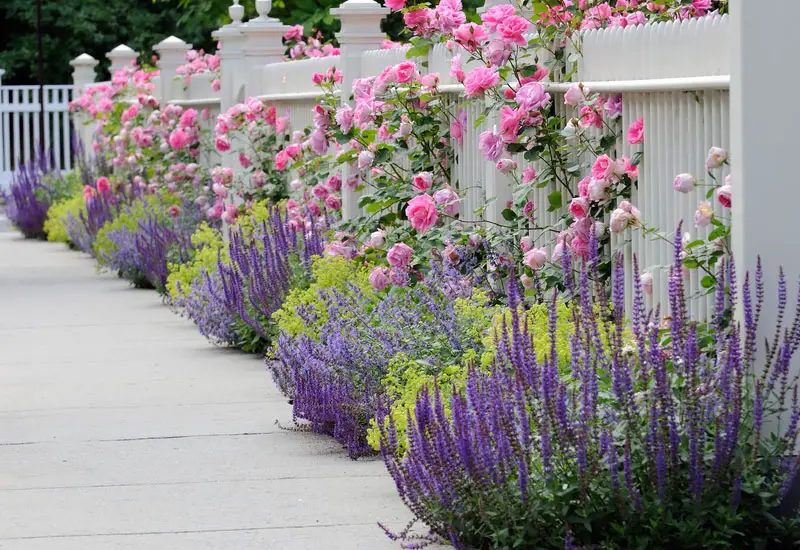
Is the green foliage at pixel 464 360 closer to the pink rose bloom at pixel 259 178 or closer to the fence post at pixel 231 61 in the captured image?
the pink rose bloom at pixel 259 178

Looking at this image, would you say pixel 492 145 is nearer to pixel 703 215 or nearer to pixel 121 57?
pixel 703 215

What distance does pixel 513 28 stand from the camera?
248 inches

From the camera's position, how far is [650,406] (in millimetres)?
4047

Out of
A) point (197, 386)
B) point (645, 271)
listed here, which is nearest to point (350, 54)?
point (197, 386)

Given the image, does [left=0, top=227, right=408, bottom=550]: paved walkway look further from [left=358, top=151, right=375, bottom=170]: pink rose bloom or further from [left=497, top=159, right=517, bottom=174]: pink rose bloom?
[left=497, top=159, right=517, bottom=174]: pink rose bloom

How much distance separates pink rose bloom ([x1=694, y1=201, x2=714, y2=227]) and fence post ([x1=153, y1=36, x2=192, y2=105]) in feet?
34.1

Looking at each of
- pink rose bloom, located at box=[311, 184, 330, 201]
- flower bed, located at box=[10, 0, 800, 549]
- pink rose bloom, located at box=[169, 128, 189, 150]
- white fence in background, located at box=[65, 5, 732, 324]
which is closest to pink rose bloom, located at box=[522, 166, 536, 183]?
flower bed, located at box=[10, 0, 800, 549]

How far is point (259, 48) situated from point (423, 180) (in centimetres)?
415

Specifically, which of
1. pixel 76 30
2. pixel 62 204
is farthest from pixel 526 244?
pixel 76 30

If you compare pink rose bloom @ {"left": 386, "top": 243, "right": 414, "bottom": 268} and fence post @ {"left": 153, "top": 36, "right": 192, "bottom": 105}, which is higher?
fence post @ {"left": 153, "top": 36, "right": 192, "bottom": 105}

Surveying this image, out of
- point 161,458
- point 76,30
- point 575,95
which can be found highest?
point 76,30

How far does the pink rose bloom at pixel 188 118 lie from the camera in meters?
12.9

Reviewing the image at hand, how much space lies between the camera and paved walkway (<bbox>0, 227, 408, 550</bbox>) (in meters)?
4.84

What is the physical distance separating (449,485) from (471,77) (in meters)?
2.52
